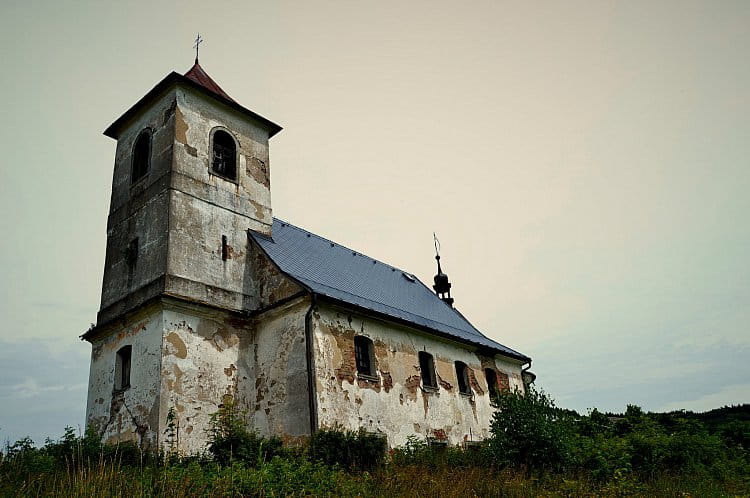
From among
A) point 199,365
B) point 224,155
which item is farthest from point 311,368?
point 224,155

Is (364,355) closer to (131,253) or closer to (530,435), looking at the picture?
(530,435)

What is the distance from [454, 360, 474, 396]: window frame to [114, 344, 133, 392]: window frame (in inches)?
398

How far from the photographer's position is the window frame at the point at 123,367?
14680 millimetres

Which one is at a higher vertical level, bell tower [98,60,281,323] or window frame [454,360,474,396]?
bell tower [98,60,281,323]

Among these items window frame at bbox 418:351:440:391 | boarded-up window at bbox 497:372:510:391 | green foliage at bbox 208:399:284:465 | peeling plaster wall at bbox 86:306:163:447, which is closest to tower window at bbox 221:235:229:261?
peeling plaster wall at bbox 86:306:163:447

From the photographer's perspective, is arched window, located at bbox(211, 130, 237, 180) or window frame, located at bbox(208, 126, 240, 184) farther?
arched window, located at bbox(211, 130, 237, 180)

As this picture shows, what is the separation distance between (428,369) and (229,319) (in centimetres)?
652

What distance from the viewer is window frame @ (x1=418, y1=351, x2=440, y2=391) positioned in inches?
702

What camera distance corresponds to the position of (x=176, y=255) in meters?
15.1

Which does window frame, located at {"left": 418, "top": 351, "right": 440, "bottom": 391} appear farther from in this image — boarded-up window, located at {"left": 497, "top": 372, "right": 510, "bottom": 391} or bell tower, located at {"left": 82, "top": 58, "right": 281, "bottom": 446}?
bell tower, located at {"left": 82, "top": 58, "right": 281, "bottom": 446}

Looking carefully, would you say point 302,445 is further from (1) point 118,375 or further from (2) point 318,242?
(2) point 318,242

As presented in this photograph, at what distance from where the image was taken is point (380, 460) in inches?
500

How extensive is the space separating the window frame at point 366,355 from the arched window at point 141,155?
8078 mm

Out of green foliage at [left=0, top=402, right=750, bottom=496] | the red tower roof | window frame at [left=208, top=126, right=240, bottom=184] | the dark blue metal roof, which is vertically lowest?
green foliage at [left=0, top=402, right=750, bottom=496]
